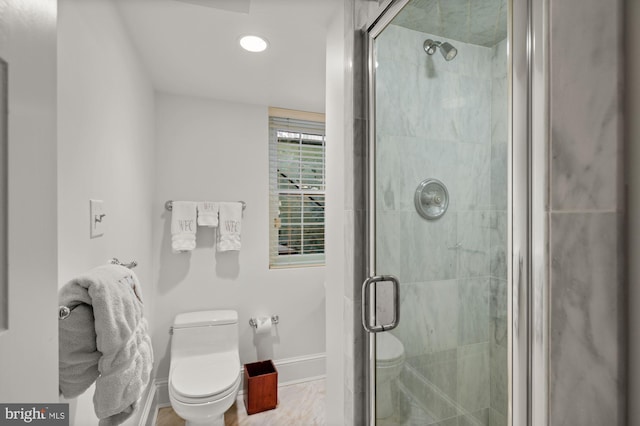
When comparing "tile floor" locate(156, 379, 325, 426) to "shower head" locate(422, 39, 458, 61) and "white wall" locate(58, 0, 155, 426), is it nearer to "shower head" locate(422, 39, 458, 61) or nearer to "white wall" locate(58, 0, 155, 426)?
"white wall" locate(58, 0, 155, 426)

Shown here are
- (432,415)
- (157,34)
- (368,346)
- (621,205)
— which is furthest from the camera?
(157,34)

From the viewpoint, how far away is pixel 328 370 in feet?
4.79

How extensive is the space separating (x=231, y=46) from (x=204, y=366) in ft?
6.54

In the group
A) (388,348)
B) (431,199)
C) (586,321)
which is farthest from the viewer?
(388,348)

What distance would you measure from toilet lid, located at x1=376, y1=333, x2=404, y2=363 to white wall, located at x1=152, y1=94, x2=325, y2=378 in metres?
1.54

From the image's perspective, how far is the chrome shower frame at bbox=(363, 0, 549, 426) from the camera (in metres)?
0.57

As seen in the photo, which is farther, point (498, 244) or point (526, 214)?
point (498, 244)

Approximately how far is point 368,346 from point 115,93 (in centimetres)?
157

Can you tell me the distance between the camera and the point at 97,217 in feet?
3.90

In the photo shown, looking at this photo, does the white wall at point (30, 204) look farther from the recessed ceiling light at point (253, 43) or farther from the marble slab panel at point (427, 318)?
the recessed ceiling light at point (253, 43)

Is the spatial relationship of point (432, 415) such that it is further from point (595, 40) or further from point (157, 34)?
point (157, 34)

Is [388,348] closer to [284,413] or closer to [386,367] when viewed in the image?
[386,367]

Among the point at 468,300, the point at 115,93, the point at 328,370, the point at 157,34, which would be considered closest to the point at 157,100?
the point at 157,34

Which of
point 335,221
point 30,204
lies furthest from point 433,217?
point 30,204
